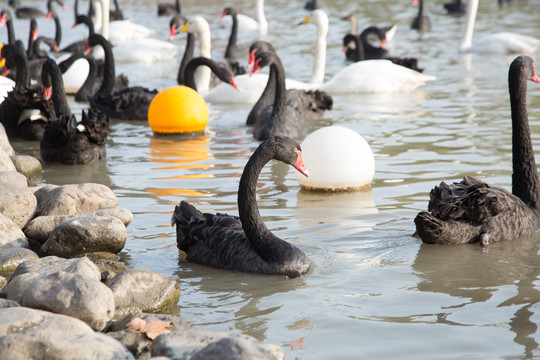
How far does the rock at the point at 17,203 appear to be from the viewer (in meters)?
6.04

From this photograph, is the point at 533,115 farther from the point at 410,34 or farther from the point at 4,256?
the point at 410,34

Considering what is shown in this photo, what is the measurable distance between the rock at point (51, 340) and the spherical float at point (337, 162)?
373cm

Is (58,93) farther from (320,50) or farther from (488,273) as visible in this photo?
(488,273)

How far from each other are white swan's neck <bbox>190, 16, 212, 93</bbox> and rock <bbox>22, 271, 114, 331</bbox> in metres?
9.09

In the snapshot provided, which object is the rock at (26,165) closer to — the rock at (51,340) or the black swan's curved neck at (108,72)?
the black swan's curved neck at (108,72)

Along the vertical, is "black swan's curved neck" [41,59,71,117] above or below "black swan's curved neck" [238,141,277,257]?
above

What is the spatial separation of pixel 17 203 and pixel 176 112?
14.0ft

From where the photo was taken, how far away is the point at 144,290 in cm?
471

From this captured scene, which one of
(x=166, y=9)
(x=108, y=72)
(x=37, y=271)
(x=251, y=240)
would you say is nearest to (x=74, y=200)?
(x=37, y=271)

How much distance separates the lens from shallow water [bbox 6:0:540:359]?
4.32 m

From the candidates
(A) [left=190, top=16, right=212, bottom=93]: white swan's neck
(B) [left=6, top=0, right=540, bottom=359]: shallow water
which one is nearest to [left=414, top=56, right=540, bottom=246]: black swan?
(B) [left=6, top=0, right=540, bottom=359]: shallow water

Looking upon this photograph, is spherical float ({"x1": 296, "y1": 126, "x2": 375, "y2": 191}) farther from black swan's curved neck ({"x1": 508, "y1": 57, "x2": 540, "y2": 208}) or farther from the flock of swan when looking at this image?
black swan's curved neck ({"x1": 508, "y1": 57, "x2": 540, "y2": 208})

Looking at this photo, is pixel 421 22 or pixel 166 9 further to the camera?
pixel 166 9

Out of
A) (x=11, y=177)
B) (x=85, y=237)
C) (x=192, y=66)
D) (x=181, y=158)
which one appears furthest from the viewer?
(x=192, y=66)
